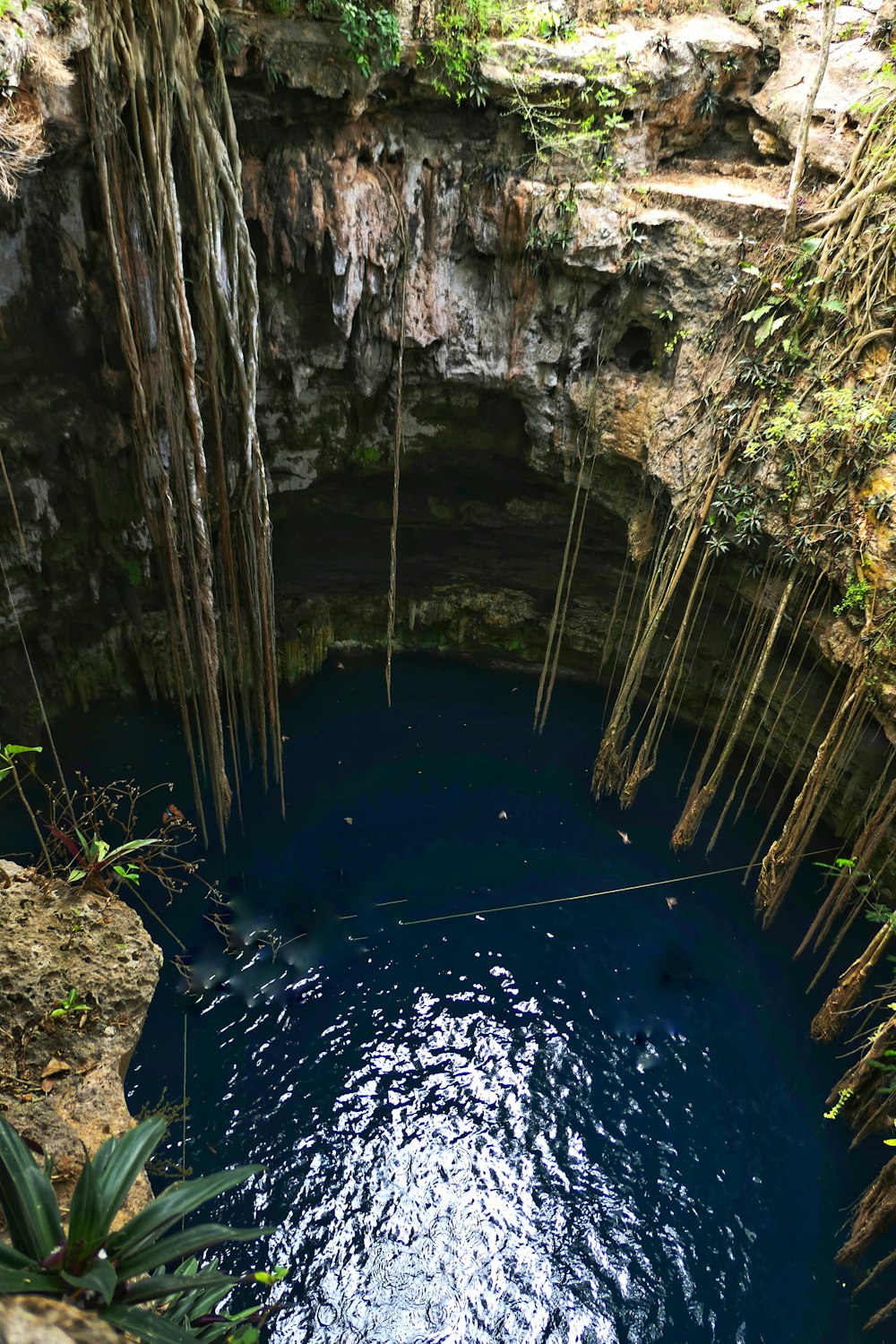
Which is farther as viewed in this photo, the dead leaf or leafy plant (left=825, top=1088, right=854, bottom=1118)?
leafy plant (left=825, top=1088, right=854, bottom=1118)

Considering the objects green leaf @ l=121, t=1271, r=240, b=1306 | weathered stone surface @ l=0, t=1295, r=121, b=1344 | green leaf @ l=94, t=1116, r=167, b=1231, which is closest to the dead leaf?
green leaf @ l=94, t=1116, r=167, b=1231

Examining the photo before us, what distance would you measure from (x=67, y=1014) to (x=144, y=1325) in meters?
1.39

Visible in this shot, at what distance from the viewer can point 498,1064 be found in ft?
17.4

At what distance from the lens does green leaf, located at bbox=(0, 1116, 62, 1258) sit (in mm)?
1971

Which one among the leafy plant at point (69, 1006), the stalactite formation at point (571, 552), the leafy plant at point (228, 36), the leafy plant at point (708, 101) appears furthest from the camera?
the stalactite formation at point (571, 552)

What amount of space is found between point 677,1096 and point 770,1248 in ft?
3.05

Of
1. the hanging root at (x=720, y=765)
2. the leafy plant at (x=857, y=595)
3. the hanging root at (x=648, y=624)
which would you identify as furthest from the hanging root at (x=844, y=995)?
the hanging root at (x=648, y=624)

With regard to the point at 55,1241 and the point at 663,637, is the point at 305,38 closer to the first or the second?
the point at 663,637

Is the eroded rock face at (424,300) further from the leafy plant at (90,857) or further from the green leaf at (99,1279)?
the green leaf at (99,1279)

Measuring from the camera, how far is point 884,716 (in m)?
5.30

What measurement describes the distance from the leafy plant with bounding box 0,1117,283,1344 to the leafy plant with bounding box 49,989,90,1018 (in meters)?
0.72

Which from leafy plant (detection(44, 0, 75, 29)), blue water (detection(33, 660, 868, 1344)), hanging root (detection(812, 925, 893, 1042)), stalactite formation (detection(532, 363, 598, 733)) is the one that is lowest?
blue water (detection(33, 660, 868, 1344))

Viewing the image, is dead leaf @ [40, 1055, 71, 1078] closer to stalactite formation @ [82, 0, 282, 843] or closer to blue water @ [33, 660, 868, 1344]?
blue water @ [33, 660, 868, 1344]

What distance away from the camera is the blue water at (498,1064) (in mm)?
4355
